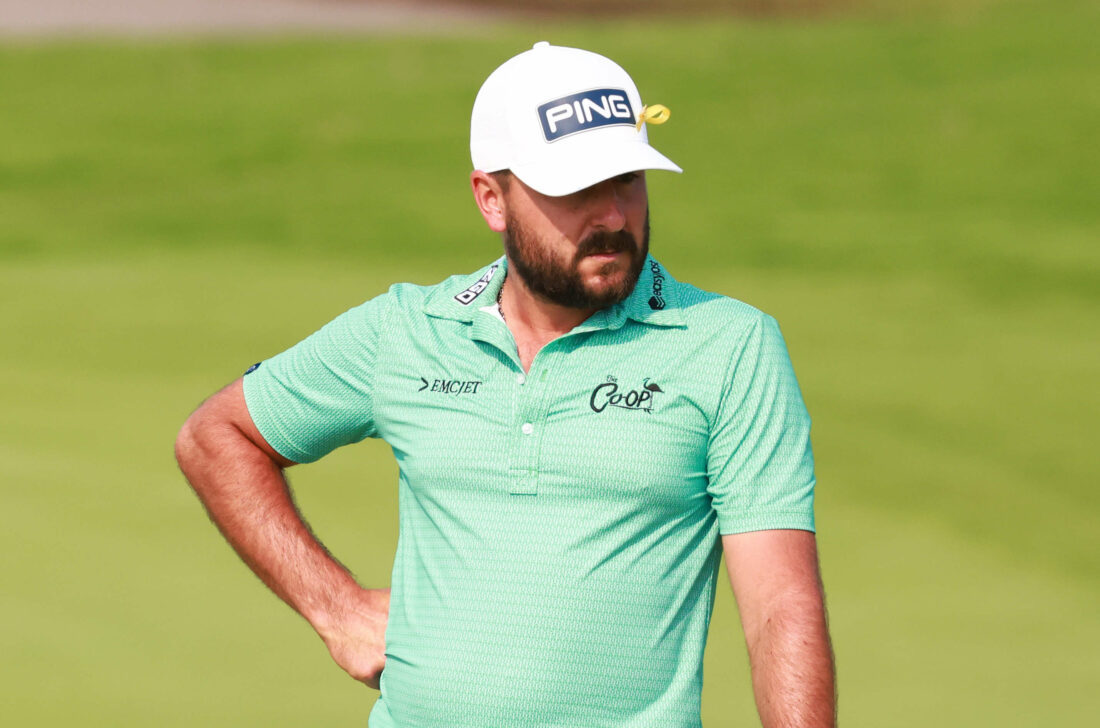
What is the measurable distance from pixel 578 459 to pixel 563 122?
599 millimetres

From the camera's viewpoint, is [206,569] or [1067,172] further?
[1067,172]

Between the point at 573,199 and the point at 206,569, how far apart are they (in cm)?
521

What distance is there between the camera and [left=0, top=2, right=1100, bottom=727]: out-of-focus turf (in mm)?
7148

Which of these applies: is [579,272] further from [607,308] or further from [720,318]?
[720,318]

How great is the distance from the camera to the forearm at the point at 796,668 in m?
2.63

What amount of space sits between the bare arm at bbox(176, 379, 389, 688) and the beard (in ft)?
2.36

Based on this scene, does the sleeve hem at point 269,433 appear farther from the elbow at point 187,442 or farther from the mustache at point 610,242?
the mustache at point 610,242

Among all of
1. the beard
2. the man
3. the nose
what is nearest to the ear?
the man

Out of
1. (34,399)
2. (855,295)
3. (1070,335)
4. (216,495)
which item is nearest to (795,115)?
(855,295)

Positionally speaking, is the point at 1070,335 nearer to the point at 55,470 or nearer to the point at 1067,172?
the point at 1067,172

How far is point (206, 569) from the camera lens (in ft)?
25.4

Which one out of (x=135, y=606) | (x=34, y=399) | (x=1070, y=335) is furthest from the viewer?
(x=1070, y=335)


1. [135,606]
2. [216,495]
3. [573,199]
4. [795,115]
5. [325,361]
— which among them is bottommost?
[135,606]

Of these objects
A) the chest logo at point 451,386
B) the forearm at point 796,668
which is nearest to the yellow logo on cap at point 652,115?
the chest logo at point 451,386
